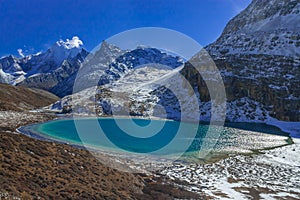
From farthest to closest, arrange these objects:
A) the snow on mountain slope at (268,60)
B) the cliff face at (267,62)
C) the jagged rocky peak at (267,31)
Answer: the jagged rocky peak at (267,31) < the cliff face at (267,62) < the snow on mountain slope at (268,60)

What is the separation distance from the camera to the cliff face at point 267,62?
98762 mm

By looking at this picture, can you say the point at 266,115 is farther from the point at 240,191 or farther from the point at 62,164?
the point at 62,164

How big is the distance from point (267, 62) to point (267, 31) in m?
38.4

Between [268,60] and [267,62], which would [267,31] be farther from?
[267,62]

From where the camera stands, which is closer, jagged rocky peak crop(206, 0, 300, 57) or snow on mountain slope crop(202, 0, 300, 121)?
snow on mountain slope crop(202, 0, 300, 121)

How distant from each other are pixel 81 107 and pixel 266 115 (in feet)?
264

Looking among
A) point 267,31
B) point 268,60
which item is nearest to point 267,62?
point 268,60

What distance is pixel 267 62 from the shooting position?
118688mm

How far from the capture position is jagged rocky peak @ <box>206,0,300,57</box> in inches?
5027

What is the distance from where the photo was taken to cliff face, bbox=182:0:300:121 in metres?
98.8

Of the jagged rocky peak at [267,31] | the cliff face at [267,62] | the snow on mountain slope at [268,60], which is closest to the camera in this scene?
the snow on mountain slope at [268,60]

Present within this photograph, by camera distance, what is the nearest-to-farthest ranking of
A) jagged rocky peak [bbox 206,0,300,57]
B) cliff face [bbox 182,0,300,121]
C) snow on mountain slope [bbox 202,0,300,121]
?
snow on mountain slope [bbox 202,0,300,121] < cliff face [bbox 182,0,300,121] < jagged rocky peak [bbox 206,0,300,57]

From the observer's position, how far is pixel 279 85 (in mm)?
103688

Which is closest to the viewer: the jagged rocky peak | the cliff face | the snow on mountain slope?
the snow on mountain slope
